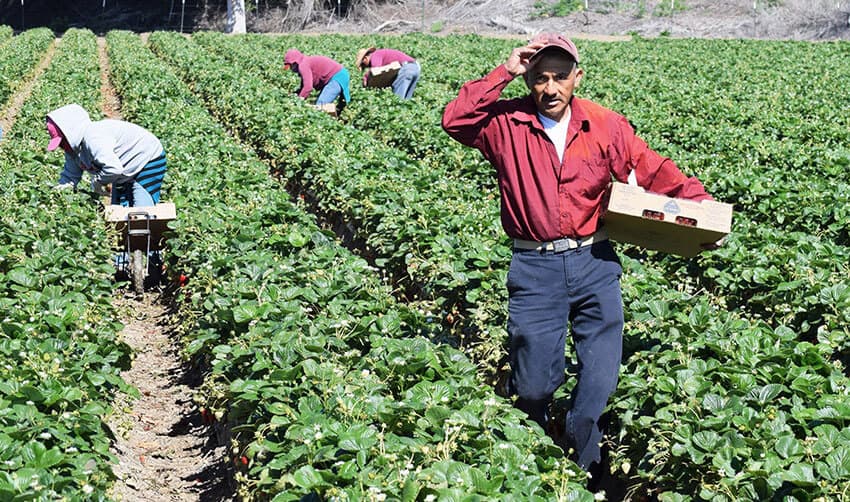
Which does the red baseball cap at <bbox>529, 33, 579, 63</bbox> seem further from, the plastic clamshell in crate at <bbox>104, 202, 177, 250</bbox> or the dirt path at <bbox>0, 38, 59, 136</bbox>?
the dirt path at <bbox>0, 38, 59, 136</bbox>

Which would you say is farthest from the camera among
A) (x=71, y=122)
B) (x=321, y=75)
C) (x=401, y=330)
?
(x=321, y=75)

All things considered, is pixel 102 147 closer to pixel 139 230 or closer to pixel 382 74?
pixel 139 230

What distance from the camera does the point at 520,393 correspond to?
A: 4211 mm

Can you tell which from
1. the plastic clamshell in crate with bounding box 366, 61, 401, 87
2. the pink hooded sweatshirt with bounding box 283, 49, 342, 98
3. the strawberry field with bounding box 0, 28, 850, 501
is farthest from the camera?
the plastic clamshell in crate with bounding box 366, 61, 401, 87

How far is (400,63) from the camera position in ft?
48.5

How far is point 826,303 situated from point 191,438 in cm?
383

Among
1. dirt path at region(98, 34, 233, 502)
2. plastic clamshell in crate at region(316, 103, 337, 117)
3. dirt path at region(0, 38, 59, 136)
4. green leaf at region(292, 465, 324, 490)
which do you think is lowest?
dirt path at region(0, 38, 59, 136)

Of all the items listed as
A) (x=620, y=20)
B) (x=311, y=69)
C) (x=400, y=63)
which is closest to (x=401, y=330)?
(x=311, y=69)

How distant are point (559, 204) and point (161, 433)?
297cm

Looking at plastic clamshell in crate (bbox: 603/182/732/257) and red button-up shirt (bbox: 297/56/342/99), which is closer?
plastic clamshell in crate (bbox: 603/182/732/257)

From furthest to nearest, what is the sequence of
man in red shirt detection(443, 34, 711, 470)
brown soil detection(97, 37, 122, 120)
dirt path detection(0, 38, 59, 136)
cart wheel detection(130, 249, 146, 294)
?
brown soil detection(97, 37, 122, 120)
dirt path detection(0, 38, 59, 136)
cart wheel detection(130, 249, 146, 294)
man in red shirt detection(443, 34, 711, 470)

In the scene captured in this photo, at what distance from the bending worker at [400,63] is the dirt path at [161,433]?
26.4 ft

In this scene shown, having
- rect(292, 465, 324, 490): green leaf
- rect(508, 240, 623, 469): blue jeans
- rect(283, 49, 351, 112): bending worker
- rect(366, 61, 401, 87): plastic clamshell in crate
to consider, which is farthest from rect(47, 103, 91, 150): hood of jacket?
rect(366, 61, 401, 87): plastic clamshell in crate

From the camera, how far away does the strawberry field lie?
3465 mm
